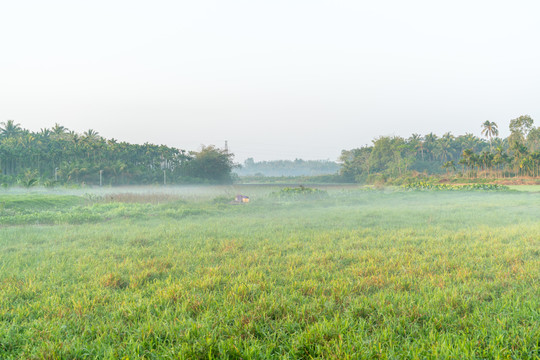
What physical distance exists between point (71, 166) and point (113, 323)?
4696 centimetres

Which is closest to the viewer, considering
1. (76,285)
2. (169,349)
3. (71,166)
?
(169,349)

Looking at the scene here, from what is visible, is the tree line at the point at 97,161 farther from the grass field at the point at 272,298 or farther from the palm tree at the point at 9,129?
the grass field at the point at 272,298

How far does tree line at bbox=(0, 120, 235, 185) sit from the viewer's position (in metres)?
41.3

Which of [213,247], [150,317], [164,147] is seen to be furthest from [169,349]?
[164,147]

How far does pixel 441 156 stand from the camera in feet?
256

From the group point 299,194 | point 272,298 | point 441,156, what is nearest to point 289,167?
point 441,156

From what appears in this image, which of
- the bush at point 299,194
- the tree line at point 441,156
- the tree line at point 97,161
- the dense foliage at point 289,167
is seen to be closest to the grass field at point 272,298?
the bush at point 299,194

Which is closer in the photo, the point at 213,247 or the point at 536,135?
the point at 213,247

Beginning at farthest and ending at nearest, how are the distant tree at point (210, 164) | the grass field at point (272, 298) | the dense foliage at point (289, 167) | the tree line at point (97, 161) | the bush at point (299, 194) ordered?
the dense foliage at point (289, 167)
the distant tree at point (210, 164)
the tree line at point (97, 161)
the bush at point (299, 194)
the grass field at point (272, 298)

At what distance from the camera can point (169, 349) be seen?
8.25ft

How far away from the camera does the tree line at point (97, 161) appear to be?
41344mm

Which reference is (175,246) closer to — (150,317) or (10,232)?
(150,317)

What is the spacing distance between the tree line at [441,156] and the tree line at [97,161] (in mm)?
30580

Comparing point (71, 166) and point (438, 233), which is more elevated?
point (71, 166)
